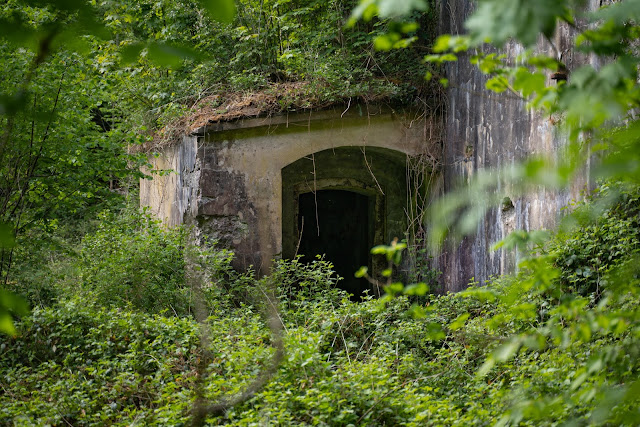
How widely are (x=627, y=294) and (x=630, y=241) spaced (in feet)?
2.45

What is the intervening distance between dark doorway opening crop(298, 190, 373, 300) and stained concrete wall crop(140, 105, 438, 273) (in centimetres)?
296

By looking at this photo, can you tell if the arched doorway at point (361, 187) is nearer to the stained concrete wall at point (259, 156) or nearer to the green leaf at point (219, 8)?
the stained concrete wall at point (259, 156)

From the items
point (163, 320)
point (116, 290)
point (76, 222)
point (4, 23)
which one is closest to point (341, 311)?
point (163, 320)

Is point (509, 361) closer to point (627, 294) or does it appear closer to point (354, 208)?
point (627, 294)

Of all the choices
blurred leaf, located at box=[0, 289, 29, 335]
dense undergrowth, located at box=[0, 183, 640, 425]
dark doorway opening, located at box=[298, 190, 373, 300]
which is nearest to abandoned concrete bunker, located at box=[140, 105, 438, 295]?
dense undergrowth, located at box=[0, 183, 640, 425]

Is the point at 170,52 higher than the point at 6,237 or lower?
higher

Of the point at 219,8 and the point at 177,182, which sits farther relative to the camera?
the point at 177,182

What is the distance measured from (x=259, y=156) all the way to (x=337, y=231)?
4.38 m

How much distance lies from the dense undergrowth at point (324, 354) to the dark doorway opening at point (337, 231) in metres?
4.52

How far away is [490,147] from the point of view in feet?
26.2

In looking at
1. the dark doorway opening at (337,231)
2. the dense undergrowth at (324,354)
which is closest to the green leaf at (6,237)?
the dense undergrowth at (324,354)

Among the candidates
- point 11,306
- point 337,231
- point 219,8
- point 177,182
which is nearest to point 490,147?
point 177,182

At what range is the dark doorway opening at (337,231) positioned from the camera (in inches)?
502

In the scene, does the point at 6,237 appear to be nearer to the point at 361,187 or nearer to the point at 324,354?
the point at 324,354
